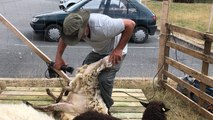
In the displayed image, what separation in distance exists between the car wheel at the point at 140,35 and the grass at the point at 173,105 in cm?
508

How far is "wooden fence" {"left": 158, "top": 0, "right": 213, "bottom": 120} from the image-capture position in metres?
5.22

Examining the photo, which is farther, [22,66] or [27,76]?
[22,66]

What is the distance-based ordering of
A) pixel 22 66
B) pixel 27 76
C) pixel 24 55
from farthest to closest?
1. pixel 24 55
2. pixel 22 66
3. pixel 27 76

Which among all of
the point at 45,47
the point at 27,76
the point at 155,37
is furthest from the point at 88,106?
the point at 155,37

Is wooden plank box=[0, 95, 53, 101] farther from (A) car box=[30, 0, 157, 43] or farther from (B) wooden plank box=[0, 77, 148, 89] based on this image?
(A) car box=[30, 0, 157, 43]

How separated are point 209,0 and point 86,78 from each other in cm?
1582

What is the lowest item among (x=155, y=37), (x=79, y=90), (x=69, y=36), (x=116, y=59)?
(x=155, y=37)

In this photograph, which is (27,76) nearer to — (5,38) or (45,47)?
(45,47)

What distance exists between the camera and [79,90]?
4.22m

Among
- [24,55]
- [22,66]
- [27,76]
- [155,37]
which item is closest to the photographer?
[27,76]

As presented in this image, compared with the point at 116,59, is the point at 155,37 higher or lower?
lower

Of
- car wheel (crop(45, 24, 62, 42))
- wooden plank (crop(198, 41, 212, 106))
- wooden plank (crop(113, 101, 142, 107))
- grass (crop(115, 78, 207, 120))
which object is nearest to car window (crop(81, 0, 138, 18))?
car wheel (crop(45, 24, 62, 42))

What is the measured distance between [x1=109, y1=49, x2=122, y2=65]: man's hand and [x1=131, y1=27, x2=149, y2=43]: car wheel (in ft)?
24.8

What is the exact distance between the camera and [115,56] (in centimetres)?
413
